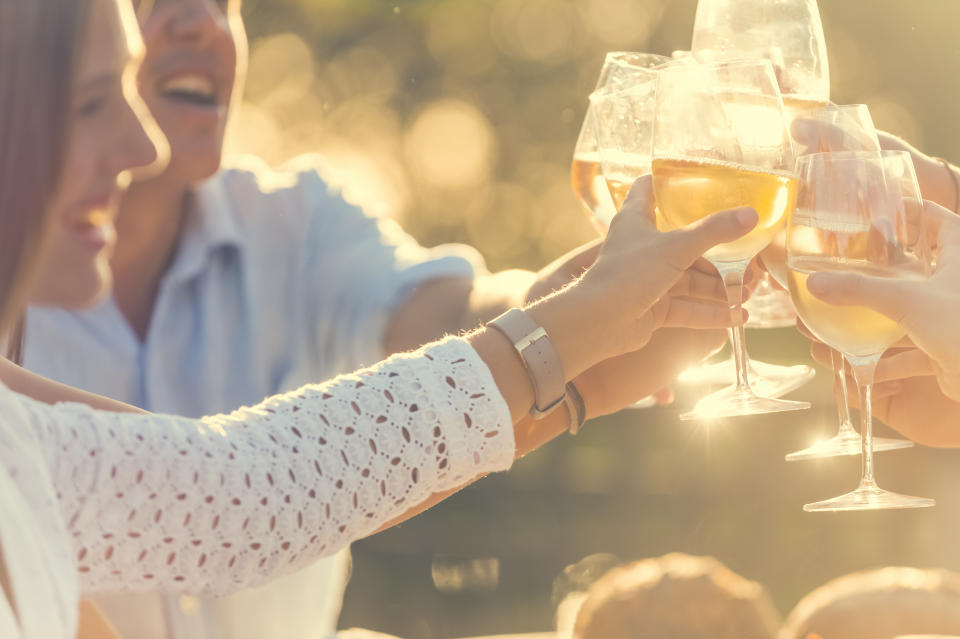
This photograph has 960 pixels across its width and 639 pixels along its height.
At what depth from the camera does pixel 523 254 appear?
12250mm

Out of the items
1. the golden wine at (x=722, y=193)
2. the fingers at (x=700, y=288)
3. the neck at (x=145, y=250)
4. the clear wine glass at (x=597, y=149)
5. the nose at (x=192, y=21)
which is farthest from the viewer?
the neck at (x=145, y=250)

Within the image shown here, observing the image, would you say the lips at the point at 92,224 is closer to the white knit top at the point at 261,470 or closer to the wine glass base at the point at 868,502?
the white knit top at the point at 261,470

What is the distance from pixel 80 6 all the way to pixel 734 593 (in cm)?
219

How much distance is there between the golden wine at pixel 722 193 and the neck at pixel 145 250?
6.09 ft

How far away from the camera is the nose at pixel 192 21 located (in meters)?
3.11

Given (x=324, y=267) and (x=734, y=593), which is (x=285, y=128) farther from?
(x=734, y=593)

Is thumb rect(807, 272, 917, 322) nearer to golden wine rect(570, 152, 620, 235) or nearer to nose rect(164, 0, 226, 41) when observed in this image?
golden wine rect(570, 152, 620, 235)

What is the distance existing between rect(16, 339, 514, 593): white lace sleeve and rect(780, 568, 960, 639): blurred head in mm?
1350

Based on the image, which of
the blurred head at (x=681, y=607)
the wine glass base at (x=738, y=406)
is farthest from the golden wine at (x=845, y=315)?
the blurred head at (x=681, y=607)

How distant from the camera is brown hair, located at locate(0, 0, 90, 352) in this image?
1495 mm

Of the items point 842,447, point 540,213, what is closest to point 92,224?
point 842,447

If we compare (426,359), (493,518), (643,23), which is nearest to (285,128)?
(643,23)

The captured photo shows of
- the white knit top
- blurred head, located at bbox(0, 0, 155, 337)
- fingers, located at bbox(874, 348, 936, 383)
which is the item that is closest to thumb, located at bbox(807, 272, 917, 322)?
fingers, located at bbox(874, 348, 936, 383)

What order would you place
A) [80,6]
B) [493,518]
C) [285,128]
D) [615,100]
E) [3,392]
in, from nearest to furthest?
[80,6], [3,392], [615,100], [493,518], [285,128]
